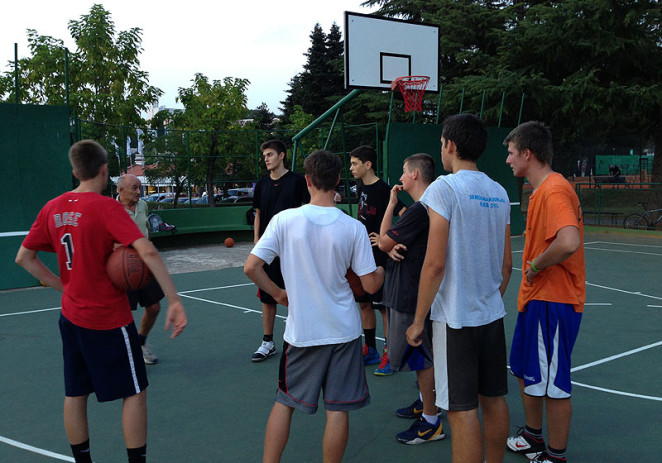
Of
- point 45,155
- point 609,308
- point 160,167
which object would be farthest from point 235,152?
point 609,308

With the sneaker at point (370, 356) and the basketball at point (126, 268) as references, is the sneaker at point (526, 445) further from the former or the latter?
the basketball at point (126, 268)

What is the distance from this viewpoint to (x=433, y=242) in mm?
2676

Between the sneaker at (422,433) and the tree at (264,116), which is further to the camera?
the tree at (264,116)

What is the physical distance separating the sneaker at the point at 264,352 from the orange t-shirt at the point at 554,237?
9.28 feet

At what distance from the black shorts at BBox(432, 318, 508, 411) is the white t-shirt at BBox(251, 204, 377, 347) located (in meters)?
0.45

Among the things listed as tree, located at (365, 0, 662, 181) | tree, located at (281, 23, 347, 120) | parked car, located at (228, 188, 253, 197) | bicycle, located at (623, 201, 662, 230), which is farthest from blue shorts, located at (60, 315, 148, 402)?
tree, located at (281, 23, 347, 120)

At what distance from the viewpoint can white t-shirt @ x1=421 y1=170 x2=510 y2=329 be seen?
2711 mm

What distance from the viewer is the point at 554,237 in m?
3.13

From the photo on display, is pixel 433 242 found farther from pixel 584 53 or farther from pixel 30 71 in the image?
pixel 584 53

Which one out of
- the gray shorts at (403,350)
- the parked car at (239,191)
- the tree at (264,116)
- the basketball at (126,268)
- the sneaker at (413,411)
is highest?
the tree at (264,116)

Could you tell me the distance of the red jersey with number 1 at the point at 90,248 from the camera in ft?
9.20

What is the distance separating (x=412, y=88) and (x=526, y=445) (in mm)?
8785

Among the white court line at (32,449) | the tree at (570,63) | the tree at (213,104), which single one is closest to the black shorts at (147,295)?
the white court line at (32,449)

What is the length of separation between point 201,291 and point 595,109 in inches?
622
